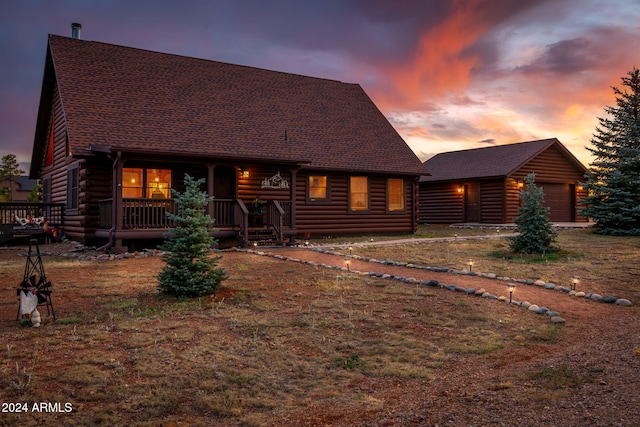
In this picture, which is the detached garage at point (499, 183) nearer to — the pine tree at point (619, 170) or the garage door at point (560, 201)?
the garage door at point (560, 201)

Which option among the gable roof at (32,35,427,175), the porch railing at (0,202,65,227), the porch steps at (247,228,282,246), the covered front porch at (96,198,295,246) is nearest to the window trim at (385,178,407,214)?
the gable roof at (32,35,427,175)

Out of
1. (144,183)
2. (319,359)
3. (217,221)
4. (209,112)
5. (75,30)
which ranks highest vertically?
(75,30)

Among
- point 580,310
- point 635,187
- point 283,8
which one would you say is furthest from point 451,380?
point 635,187

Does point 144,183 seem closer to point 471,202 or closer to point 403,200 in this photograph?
point 403,200

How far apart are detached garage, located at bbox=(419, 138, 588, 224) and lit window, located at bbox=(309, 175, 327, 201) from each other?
1364cm

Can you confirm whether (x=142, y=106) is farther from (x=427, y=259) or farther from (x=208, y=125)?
(x=427, y=259)

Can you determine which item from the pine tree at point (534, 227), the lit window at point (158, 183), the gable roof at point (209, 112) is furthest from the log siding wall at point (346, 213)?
the pine tree at point (534, 227)

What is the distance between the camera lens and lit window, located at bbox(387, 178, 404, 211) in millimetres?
22875

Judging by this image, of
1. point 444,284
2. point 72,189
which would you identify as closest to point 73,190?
point 72,189

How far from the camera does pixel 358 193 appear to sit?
72.0 feet

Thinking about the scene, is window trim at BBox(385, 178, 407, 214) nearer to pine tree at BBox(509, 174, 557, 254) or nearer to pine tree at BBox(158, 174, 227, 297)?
pine tree at BBox(509, 174, 557, 254)

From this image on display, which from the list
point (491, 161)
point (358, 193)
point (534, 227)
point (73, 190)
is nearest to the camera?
point (534, 227)

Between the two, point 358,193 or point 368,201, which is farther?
point 368,201

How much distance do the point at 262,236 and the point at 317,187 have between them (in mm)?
4576
